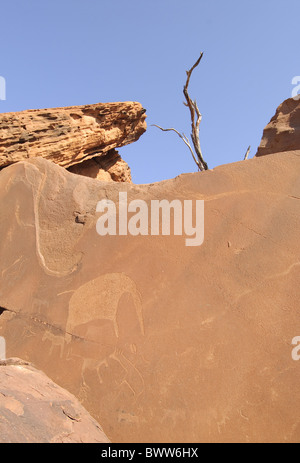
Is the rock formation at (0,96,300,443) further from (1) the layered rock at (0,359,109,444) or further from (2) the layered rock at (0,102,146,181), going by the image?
(2) the layered rock at (0,102,146,181)

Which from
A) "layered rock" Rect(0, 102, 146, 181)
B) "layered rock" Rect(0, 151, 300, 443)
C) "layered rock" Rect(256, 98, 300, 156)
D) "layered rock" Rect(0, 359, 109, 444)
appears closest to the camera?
"layered rock" Rect(0, 359, 109, 444)

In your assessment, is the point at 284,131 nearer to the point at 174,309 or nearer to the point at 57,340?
the point at 174,309

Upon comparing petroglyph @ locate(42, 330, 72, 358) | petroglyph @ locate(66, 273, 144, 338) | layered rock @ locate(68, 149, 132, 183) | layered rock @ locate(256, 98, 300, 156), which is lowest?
petroglyph @ locate(42, 330, 72, 358)

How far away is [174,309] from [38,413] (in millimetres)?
862

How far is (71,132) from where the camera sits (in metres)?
6.08

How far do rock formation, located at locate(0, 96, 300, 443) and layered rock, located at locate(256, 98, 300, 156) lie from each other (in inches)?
73.5

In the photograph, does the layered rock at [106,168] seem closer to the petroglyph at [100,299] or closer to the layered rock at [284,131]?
the layered rock at [284,131]

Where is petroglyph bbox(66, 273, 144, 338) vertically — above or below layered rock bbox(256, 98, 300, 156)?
below

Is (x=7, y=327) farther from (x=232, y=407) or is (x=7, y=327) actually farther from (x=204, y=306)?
(x=232, y=407)

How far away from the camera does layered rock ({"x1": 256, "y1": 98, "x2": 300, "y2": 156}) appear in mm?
4129

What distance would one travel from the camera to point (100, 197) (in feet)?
9.30

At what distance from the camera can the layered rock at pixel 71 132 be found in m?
5.51

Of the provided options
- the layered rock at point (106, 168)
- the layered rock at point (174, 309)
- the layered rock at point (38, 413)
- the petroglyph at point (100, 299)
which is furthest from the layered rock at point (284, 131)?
the layered rock at point (106, 168)

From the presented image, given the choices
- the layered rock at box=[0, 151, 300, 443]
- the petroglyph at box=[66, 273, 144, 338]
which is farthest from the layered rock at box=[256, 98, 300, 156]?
the petroglyph at box=[66, 273, 144, 338]
